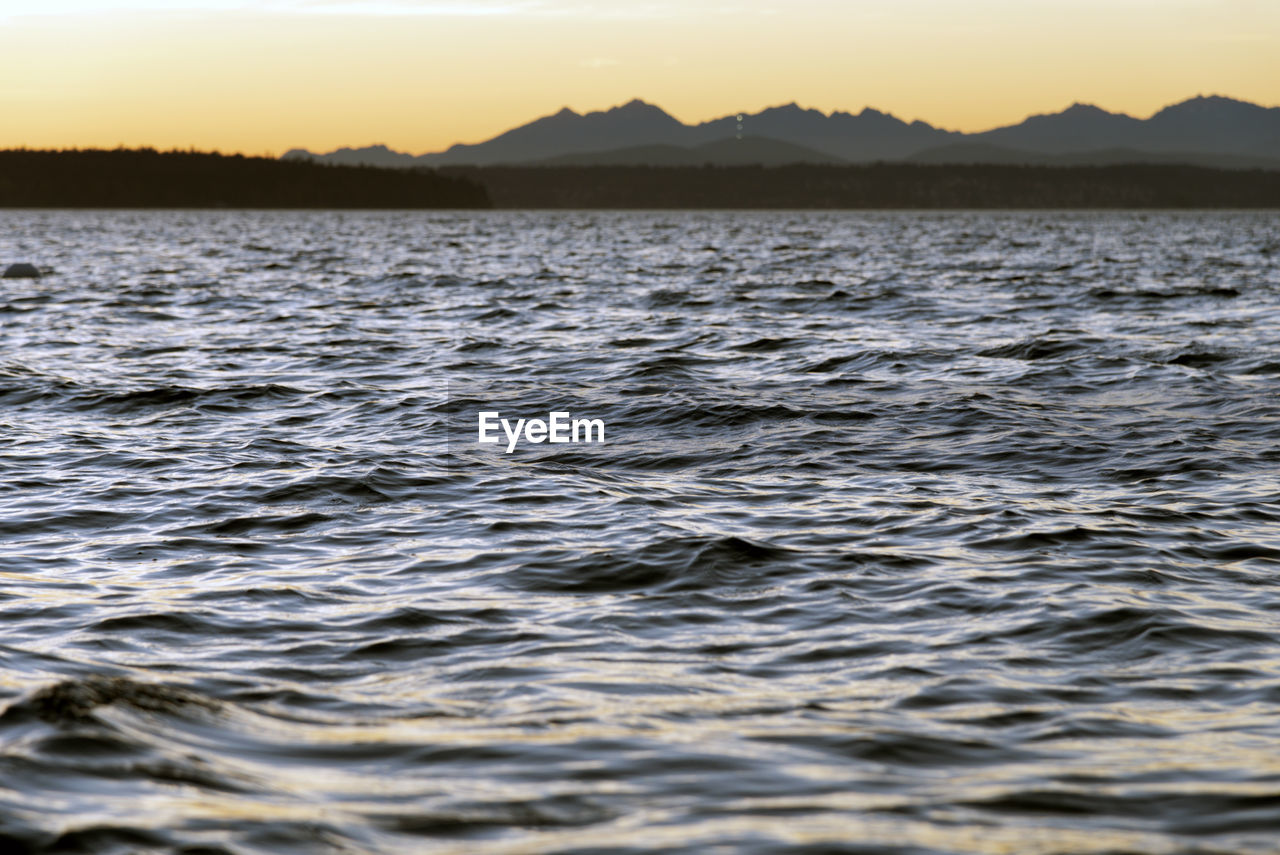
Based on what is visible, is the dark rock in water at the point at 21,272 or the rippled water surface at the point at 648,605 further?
the dark rock in water at the point at 21,272

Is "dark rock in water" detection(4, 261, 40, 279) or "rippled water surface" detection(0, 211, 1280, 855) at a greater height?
"dark rock in water" detection(4, 261, 40, 279)

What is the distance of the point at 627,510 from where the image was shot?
42.8 ft

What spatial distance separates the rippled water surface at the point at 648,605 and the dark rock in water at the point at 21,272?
30.3 meters

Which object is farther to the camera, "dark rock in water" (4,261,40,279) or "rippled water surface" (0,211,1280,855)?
"dark rock in water" (4,261,40,279)

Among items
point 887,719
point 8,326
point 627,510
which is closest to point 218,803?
point 887,719

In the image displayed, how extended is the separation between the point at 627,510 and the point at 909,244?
7881 cm

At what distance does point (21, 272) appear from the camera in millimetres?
51406

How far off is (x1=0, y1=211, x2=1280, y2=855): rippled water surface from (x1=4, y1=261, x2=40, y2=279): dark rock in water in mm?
30288

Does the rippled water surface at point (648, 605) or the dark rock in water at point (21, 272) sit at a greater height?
the dark rock in water at point (21, 272)

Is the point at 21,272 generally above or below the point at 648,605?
above

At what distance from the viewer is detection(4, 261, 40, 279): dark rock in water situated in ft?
168

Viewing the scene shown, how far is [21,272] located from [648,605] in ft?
156

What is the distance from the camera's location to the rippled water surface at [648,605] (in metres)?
6.29

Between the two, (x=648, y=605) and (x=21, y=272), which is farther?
(x=21, y=272)
